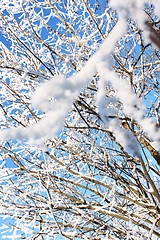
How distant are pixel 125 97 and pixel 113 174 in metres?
2.21

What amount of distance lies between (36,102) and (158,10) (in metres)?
0.31

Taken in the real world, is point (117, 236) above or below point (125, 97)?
below

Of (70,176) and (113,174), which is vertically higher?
(70,176)

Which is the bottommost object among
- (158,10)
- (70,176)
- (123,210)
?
(123,210)

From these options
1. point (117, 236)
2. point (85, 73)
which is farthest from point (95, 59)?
point (117, 236)

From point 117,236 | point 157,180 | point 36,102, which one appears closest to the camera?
point 36,102

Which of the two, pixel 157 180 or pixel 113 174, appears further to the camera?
pixel 157 180

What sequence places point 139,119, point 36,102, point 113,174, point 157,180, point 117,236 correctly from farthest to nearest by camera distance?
point 157,180, point 117,236, point 113,174, point 139,119, point 36,102

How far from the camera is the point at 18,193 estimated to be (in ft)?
8.30

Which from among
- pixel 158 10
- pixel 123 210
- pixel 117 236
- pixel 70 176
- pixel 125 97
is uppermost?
pixel 70 176

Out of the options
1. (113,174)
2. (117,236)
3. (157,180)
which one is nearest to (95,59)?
(113,174)

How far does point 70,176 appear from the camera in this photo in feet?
9.05

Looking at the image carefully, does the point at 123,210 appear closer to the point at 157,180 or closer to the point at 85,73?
the point at 157,180

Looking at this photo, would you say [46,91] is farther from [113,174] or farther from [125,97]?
[113,174]
